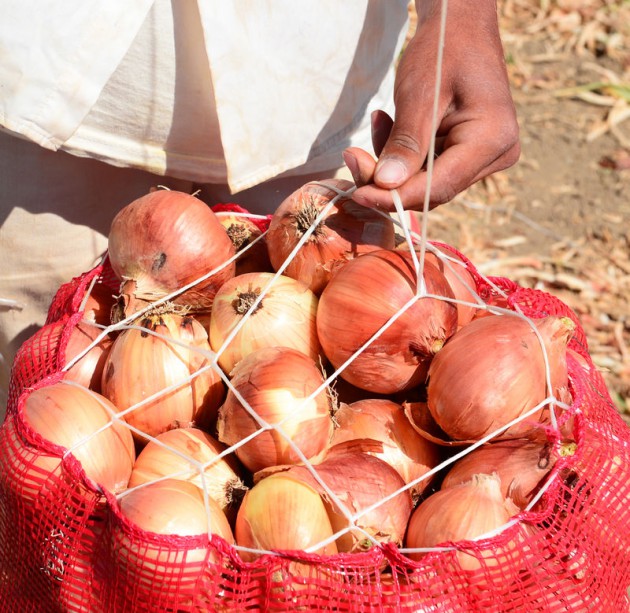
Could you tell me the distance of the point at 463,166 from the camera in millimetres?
1136

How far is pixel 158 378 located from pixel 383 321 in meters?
0.32

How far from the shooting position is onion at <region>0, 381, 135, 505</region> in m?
0.99

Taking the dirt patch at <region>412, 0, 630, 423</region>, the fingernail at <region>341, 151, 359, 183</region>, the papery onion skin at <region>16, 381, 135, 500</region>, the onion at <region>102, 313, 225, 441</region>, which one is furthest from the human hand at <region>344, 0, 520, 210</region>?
the dirt patch at <region>412, 0, 630, 423</region>

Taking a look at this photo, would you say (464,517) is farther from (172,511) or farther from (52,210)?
(52,210)

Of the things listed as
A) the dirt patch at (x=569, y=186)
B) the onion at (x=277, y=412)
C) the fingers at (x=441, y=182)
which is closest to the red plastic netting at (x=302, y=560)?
the onion at (x=277, y=412)

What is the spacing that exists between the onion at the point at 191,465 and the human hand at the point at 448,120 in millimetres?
408

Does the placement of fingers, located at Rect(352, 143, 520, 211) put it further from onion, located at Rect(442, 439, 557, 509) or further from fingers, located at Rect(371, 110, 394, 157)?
onion, located at Rect(442, 439, 557, 509)

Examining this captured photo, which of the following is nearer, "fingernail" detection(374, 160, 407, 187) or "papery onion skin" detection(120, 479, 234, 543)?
"papery onion skin" detection(120, 479, 234, 543)

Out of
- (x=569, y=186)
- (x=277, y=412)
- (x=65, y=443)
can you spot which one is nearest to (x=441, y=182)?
(x=277, y=412)

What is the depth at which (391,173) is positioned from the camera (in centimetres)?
108

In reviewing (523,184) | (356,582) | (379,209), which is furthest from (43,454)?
(523,184)

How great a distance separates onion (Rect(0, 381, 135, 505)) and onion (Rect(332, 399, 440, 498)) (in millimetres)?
293

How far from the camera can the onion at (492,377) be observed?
0.99 meters

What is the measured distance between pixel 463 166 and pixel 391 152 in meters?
0.11
